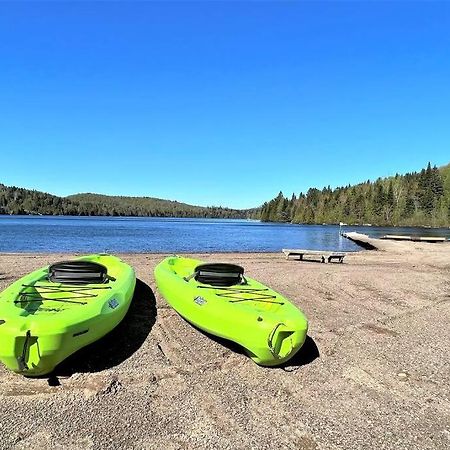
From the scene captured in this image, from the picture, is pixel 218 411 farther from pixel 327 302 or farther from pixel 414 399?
pixel 327 302

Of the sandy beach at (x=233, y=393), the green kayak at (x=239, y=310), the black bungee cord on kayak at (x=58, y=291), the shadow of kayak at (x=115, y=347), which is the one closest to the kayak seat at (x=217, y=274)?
the green kayak at (x=239, y=310)

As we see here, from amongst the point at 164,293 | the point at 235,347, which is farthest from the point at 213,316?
the point at 164,293

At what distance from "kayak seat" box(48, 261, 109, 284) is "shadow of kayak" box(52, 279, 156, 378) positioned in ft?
3.75

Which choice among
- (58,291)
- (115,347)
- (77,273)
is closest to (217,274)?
(115,347)

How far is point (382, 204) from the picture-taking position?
13875 cm

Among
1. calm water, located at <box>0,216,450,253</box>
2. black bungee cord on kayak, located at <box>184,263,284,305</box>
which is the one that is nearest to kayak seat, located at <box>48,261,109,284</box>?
black bungee cord on kayak, located at <box>184,263,284,305</box>

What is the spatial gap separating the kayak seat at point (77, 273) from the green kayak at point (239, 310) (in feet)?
5.37

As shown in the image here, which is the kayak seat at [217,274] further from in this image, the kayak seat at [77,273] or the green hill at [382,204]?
the green hill at [382,204]

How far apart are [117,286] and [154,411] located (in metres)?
3.56

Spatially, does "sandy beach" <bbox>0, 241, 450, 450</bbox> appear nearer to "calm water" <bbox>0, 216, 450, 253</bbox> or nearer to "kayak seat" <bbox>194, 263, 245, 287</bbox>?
"kayak seat" <bbox>194, 263, 245, 287</bbox>

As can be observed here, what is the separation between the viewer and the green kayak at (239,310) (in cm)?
629

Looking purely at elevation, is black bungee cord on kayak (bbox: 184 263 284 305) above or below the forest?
below

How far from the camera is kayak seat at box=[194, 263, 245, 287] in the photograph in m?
8.80

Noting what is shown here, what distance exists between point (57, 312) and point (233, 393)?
310 cm
